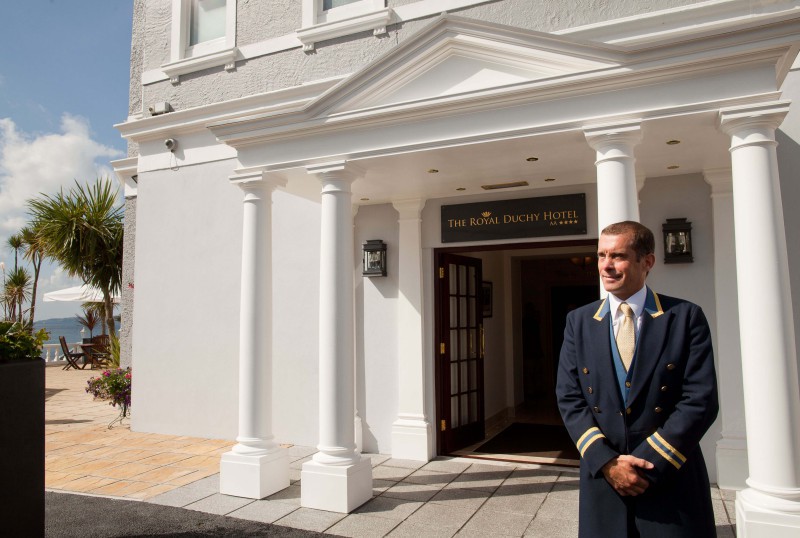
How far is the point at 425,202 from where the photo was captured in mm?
7094

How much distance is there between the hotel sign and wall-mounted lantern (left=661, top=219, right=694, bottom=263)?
2.73 ft

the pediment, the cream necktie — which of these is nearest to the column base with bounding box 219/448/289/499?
the pediment

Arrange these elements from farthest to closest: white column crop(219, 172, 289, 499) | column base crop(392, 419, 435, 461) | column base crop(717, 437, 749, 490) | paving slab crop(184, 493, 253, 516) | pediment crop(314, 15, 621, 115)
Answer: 1. column base crop(392, 419, 435, 461)
2. white column crop(219, 172, 289, 499)
3. column base crop(717, 437, 749, 490)
4. paving slab crop(184, 493, 253, 516)
5. pediment crop(314, 15, 621, 115)

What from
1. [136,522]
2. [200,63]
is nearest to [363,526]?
[136,522]

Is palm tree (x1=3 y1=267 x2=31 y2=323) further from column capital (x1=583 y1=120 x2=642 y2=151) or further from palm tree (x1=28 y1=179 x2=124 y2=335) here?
column capital (x1=583 y1=120 x2=642 y2=151)

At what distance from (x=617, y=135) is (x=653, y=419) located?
8.70 ft

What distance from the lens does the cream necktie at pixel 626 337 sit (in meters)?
2.45

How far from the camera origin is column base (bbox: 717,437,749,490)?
5.39 meters

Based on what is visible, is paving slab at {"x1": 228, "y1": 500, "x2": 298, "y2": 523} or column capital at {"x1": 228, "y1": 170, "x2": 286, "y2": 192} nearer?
paving slab at {"x1": 228, "y1": 500, "x2": 298, "y2": 523}

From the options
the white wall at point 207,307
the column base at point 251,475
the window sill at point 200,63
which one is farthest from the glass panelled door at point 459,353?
the window sill at point 200,63

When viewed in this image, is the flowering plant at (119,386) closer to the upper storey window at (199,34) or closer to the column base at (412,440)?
the upper storey window at (199,34)

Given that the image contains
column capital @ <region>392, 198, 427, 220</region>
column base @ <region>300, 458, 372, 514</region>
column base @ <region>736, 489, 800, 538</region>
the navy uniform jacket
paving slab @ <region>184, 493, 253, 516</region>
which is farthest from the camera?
column capital @ <region>392, 198, 427, 220</region>

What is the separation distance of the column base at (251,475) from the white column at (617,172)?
3762mm

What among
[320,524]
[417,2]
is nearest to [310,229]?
[417,2]
